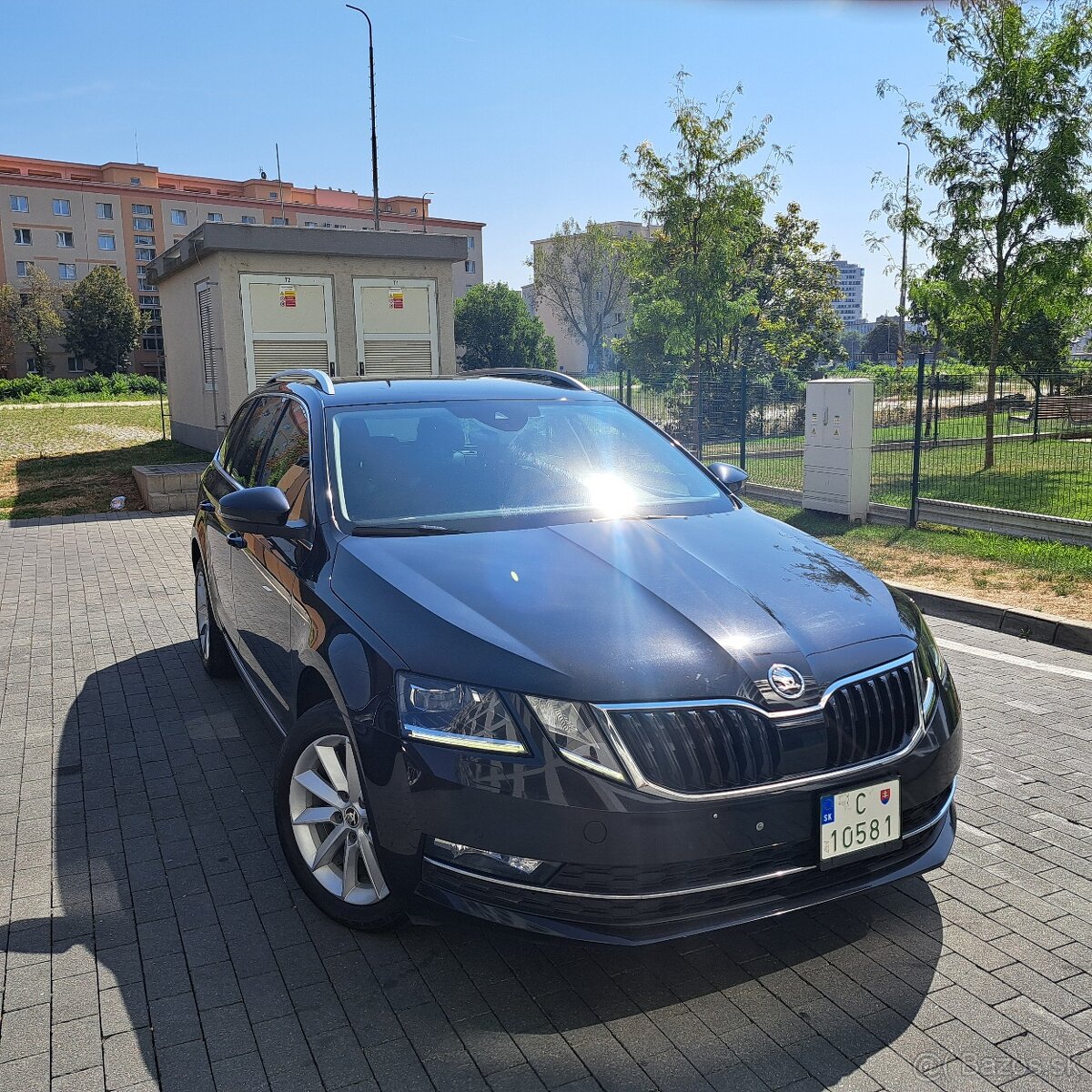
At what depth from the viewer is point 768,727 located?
2.60 metres

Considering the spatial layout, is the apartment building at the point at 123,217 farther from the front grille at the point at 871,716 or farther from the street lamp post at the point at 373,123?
the front grille at the point at 871,716

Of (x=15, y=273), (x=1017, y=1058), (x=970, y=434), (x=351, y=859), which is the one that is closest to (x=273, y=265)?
(x=970, y=434)

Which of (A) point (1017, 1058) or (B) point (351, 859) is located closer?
(A) point (1017, 1058)

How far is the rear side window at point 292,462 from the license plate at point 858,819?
2.11 meters

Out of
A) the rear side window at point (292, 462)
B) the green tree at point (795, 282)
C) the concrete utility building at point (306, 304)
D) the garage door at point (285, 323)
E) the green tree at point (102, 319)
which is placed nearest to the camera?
the rear side window at point (292, 462)

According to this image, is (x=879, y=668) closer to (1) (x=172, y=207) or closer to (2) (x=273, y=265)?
(2) (x=273, y=265)

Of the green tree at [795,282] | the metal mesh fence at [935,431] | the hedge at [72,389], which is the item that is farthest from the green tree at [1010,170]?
the hedge at [72,389]

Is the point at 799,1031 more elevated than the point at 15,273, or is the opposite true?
the point at 15,273

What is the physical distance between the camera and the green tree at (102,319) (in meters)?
72.3

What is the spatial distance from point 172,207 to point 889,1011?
96.4 metres

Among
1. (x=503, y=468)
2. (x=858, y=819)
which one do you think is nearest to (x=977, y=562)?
(x=503, y=468)

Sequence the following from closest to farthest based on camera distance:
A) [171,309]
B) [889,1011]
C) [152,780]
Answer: [889,1011] < [152,780] < [171,309]

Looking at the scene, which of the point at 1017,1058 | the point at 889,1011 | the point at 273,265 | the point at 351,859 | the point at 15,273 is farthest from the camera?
the point at 15,273

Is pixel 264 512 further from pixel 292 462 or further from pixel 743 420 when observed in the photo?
pixel 743 420
